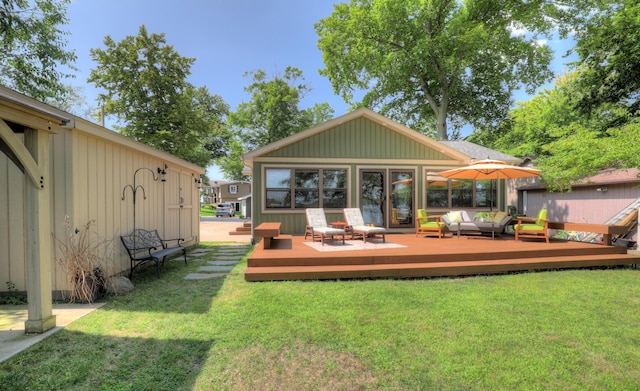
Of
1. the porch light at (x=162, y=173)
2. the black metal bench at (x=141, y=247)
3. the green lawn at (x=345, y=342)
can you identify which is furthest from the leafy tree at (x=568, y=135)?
the porch light at (x=162, y=173)

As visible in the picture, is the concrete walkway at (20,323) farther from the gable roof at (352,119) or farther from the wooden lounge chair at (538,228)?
the wooden lounge chair at (538,228)

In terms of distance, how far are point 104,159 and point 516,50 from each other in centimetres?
2330

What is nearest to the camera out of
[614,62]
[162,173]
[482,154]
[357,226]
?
[162,173]

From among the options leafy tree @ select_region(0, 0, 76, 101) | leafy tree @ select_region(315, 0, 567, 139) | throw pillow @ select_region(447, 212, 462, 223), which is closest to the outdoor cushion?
throw pillow @ select_region(447, 212, 462, 223)

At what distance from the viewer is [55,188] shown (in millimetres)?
4168

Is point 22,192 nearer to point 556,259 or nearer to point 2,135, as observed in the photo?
point 2,135

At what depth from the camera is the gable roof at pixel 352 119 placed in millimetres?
9094

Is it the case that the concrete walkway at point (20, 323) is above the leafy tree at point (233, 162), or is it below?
below

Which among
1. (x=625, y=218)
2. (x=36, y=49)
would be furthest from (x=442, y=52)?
(x=36, y=49)

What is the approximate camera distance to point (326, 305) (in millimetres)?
3943

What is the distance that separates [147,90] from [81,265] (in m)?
18.1

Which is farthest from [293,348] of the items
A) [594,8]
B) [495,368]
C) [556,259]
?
[594,8]

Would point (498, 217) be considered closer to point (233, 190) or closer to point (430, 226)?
point (430, 226)

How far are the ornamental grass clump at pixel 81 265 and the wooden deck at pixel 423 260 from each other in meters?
2.18
